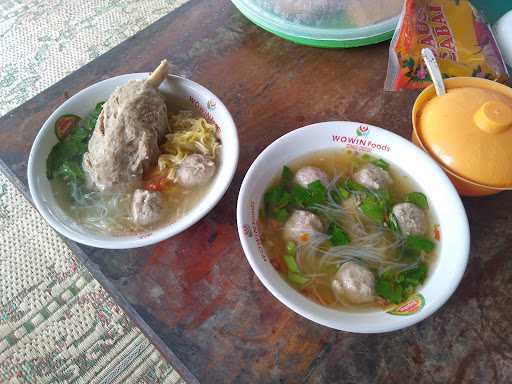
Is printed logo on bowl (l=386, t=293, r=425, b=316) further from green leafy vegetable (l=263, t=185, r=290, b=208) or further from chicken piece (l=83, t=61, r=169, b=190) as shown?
chicken piece (l=83, t=61, r=169, b=190)

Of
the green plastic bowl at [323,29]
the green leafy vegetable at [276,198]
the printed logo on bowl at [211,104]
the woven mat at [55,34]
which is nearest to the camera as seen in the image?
the green leafy vegetable at [276,198]

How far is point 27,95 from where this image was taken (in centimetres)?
222

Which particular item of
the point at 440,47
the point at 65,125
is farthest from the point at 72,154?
the point at 440,47

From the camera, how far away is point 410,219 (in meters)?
0.91

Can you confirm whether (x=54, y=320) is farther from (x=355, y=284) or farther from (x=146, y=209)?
(x=355, y=284)

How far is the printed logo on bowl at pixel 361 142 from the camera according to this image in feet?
3.19

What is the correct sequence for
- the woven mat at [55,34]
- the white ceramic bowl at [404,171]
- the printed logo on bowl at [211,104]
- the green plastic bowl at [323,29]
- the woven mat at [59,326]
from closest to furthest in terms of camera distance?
the white ceramic bowl at [404,171] → the printed logo on bowl at [211,104] → the green plastic bowl at [323,29] → the woven mat at [59,326] → the woven mat at [55,34]

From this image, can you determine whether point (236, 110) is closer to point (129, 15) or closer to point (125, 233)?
point (125, 233)

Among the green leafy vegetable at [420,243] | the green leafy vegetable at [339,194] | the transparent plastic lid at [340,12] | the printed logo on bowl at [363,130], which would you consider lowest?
the green leafy vegetable at [420,243]

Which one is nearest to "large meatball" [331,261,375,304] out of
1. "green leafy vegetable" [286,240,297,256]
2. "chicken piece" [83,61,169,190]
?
"green leafy vegetable" [286,240,297,256]

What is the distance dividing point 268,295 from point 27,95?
2.03 meters

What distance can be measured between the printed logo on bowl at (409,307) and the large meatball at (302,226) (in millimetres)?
234

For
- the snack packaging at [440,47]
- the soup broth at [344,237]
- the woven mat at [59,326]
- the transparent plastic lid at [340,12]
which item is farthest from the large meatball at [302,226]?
the woven mat at [59,326]

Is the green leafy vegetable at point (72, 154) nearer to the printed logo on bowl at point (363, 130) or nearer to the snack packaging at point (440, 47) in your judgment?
the printed logo on bowl at point (363, 130)
